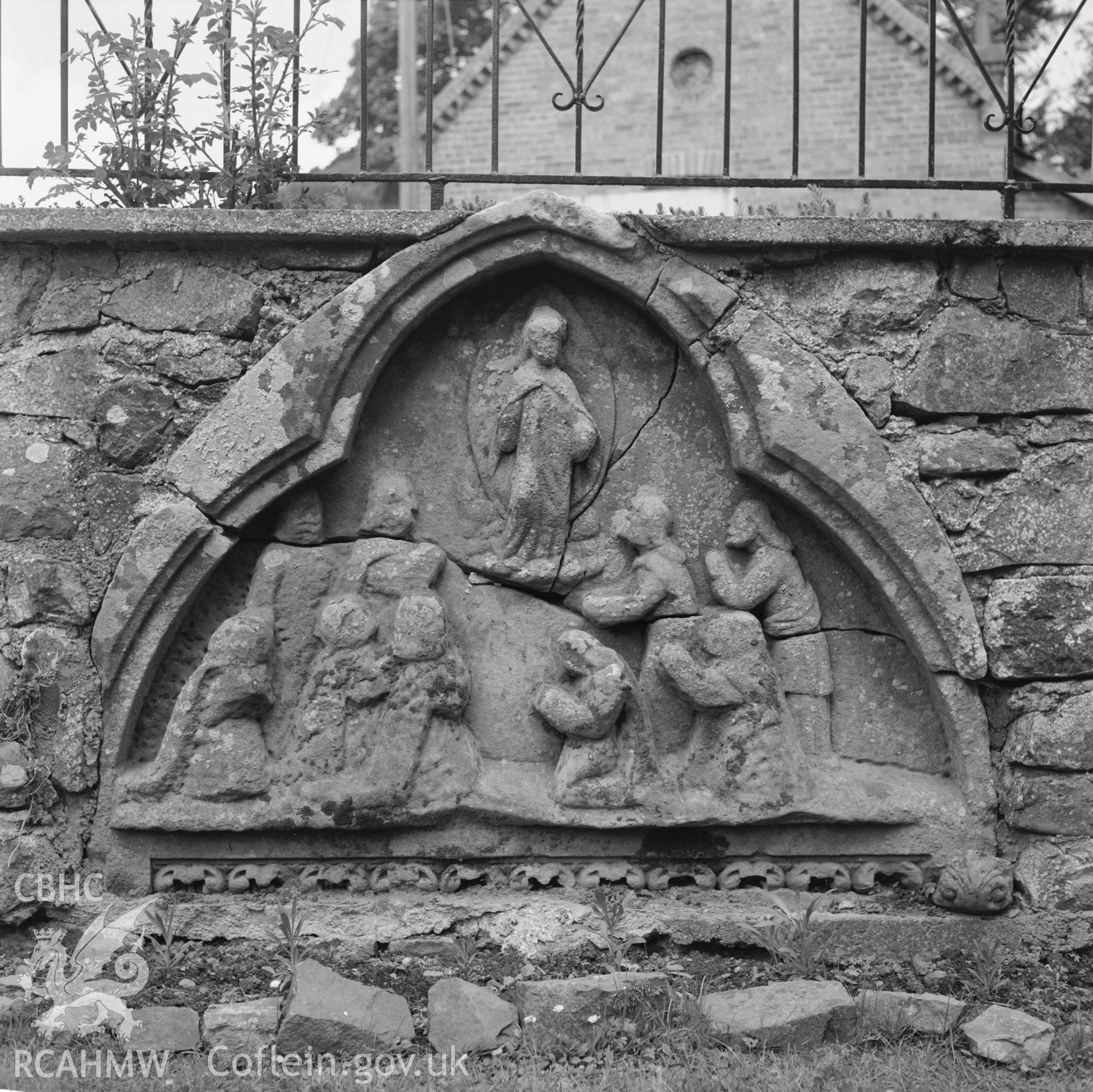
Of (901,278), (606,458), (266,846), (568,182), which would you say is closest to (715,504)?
(606,458)

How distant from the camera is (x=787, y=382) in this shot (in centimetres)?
388

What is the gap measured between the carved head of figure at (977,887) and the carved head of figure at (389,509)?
198 centimetres

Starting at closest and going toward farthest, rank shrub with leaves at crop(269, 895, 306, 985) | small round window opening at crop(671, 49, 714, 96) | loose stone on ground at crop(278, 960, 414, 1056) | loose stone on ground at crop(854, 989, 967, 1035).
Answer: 1. loose stone on ground at crop(278, 960, 414, 1056)
2. loose stone on ground at crop(854, 989, 967, 1035)
3. shrub with leaves at crop(269, 895, 306, 985)
4. small round window opening at crop(671, 49, 714, 96)

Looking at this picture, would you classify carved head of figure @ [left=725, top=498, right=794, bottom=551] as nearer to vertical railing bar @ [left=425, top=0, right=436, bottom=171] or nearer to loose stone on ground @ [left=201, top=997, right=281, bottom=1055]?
vertical railing bar @ [left=425, top=0, right=436, bottom=171]

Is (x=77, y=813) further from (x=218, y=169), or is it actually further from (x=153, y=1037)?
(x=218, y=169)

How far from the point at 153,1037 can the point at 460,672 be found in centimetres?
133

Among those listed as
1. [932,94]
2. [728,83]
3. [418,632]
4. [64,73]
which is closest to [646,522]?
[418,632]

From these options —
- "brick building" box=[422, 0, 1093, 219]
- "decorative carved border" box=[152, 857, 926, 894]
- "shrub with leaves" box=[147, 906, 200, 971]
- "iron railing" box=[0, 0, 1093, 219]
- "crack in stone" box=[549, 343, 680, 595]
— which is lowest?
"shrub with leaves" box=[147, 906, 200, 971]

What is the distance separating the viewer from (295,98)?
4.09 meters

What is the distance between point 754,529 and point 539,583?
701mm

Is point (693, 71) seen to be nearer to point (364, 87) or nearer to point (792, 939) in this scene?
point (364, 87)

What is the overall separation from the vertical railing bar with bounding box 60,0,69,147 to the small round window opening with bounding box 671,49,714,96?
1084 centimetres

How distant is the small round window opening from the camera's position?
14.1 m

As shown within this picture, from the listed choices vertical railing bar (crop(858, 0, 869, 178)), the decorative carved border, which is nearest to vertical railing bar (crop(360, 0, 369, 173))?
vertical railing bar (crop(858, 0, 869, 178))
